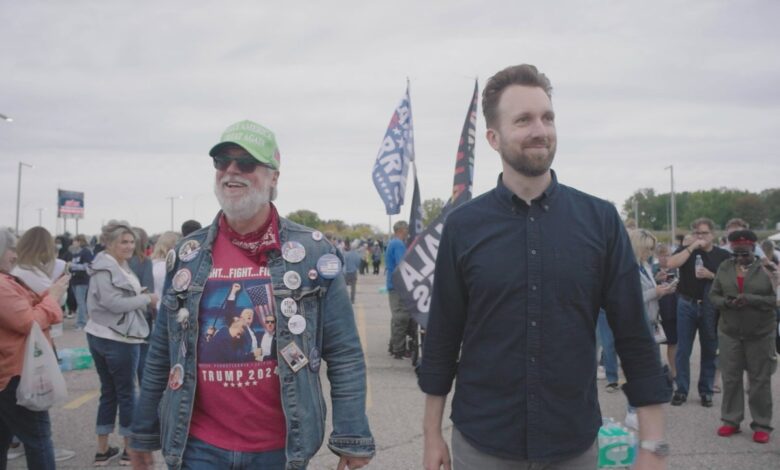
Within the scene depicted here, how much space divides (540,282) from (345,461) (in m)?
1.18

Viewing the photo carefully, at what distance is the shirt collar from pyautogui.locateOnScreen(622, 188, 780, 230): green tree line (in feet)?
352

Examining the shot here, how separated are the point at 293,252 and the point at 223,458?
94 cm

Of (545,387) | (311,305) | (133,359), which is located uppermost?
(311,305)

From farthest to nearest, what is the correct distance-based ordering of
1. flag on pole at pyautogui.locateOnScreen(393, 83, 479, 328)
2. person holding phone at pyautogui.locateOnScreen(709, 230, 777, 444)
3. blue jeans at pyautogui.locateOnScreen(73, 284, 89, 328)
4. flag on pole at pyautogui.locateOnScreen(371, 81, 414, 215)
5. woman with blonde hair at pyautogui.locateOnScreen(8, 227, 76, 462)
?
1. blue jeans at pyautogui.locateOnScreen(73, 284, 89, 328)
2. flag on pole at pyautogui.locateOnScreen(371, 81, 414, 215)
3. person holding phone at pyautogui.locateOnScreen(709, 230, 777, 444)
4. flag on pole at pyautogui.locateOnScreen(393, 83, 479, 328)
5. woman with blonde hair at pyautogui.locateOnScreen(8, 227, 76, 462)

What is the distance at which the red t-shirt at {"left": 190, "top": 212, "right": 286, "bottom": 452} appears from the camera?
2.70m

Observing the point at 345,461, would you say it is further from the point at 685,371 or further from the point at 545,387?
the point at 685,371

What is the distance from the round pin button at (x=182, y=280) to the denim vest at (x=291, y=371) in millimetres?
22

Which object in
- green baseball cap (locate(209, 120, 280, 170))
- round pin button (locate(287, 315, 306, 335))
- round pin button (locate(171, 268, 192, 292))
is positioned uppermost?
green baseball cap (locate(209, 120, 280, 170))

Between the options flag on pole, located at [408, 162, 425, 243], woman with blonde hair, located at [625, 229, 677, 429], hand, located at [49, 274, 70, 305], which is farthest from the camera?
flag on pole, located at [408, 162, 425, 243]

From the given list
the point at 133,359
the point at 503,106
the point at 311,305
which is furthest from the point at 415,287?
the point at 503,106

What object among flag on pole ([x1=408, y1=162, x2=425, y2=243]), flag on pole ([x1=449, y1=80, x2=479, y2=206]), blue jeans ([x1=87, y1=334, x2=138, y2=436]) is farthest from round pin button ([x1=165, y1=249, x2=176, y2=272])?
flag on pole ([x1=408, y1=162, x2=425, y2=243])

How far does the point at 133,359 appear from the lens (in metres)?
5.52

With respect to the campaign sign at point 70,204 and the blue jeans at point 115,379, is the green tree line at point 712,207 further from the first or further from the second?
the blue jeans at point 115,379

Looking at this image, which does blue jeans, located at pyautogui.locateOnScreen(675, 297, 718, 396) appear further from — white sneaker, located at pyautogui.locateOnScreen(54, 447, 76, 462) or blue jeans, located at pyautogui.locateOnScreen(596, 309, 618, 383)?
white sneaker, located at pyautogui.locateOnScreen(54, 447, 76, 462)
